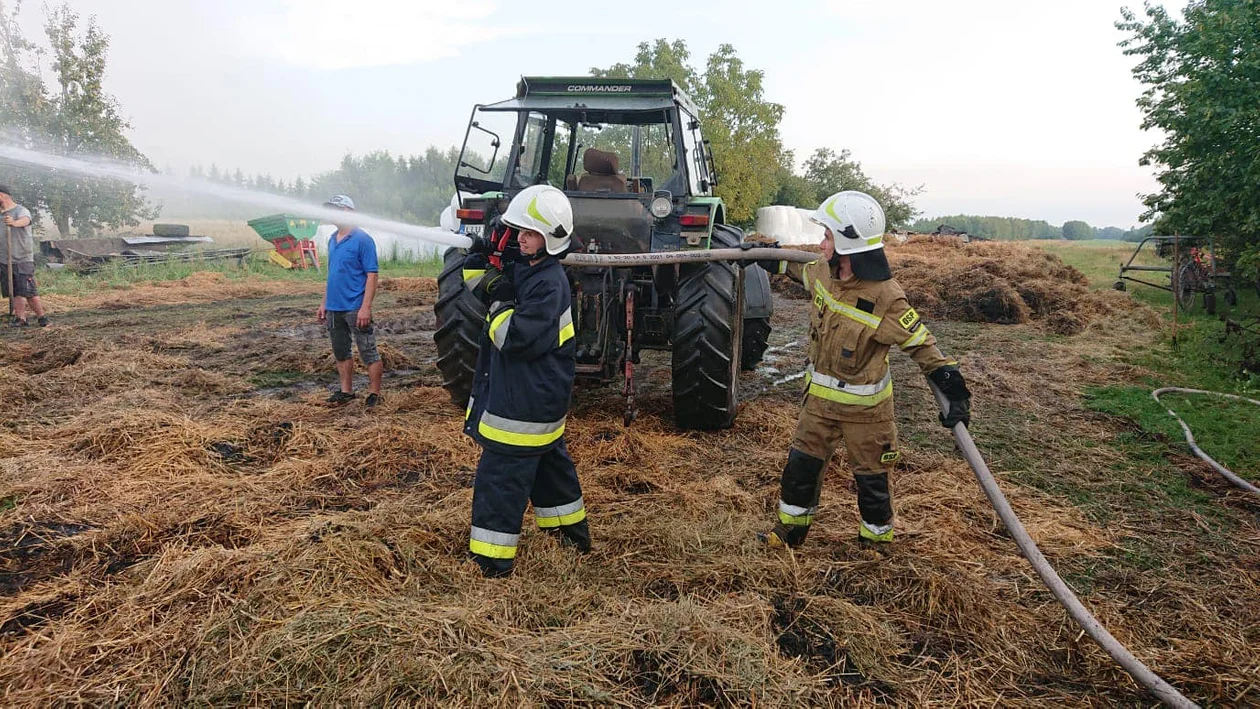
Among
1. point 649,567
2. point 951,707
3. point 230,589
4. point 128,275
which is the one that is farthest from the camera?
point 128,275

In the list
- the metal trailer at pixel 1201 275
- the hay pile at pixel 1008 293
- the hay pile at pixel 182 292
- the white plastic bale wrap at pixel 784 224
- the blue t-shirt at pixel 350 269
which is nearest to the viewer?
the blue t-shirt at pixel 350 269

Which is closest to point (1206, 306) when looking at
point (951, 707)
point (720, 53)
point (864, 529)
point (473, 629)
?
point (864, 529)

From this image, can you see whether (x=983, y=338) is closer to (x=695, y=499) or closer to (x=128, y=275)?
(x=695, y=499)

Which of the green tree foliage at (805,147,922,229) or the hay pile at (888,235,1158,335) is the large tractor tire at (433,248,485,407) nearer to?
the hay pile at (888,235,1158,335)

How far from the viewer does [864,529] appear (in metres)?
3.70

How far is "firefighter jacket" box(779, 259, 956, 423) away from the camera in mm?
3396

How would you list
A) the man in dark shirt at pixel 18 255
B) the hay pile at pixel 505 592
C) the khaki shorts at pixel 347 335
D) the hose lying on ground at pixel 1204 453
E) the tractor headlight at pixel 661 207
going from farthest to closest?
the man in dark shirt at pixel 18 255 → the khaki shorts at pixel 347 335 → the tractor headlight at pixel 661 207 → the hose lying on ground at pixel 1204 453 → the hay pile at pixel 505 592

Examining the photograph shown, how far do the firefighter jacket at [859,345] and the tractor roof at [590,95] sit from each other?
305cm

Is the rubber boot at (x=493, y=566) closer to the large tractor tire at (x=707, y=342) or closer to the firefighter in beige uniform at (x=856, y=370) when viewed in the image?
the firefighter in beige uniform at (x=856, y=370)

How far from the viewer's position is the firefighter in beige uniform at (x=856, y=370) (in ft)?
11.1

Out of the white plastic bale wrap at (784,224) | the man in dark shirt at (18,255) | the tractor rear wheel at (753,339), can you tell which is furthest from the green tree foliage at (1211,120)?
the white plastic bale wrap at (784,224)

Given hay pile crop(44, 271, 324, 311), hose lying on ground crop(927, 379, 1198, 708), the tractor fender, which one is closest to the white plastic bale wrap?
hay pile crop(44, 271, 324, 311)

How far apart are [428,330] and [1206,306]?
1441 cm

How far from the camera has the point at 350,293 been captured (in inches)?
235
